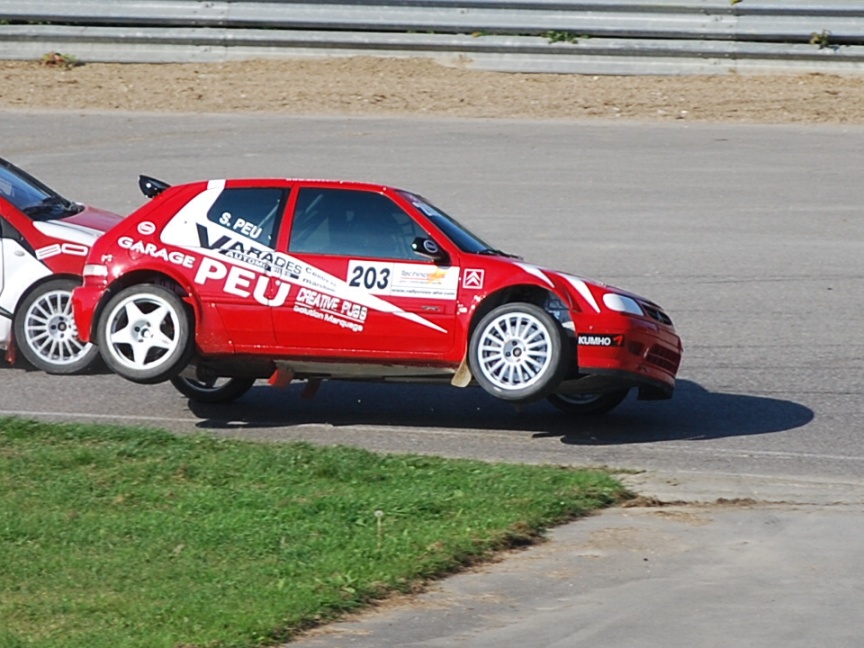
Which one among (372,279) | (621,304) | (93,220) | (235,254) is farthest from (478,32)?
(621,304)

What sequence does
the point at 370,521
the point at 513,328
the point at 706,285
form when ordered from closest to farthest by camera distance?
the point at 370,521 → the point at 513,328 → the point at 706,285

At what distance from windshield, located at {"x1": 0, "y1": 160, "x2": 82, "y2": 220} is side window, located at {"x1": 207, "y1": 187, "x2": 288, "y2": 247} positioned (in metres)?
2.31

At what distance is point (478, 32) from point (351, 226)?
11.9 m

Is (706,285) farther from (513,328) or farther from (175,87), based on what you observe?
(175,87)

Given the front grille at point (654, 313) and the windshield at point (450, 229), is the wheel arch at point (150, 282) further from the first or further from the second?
the front grille at point (654, 313)

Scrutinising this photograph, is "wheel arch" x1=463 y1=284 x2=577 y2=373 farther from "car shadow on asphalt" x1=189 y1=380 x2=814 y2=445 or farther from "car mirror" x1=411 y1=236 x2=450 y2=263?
"car shadow on asphalt" x1=189 y1=380 x2=814 y2=445

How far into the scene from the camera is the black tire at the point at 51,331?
1164cm

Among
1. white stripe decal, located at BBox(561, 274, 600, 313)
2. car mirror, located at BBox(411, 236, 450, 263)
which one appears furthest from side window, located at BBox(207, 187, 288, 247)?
white stripe decal, located at BBox(561, 274, 600, 313)

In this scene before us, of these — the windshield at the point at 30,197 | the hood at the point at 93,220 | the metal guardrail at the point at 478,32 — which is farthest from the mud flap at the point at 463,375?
the metal guardrail at the point at 478,32

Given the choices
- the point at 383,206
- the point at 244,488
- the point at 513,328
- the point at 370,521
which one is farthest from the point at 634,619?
the point at 383,206

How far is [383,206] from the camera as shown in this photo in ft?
33.7

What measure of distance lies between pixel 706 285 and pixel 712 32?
26.5ft

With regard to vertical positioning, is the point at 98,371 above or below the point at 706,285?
below

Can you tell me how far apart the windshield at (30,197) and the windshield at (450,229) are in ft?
11.1
